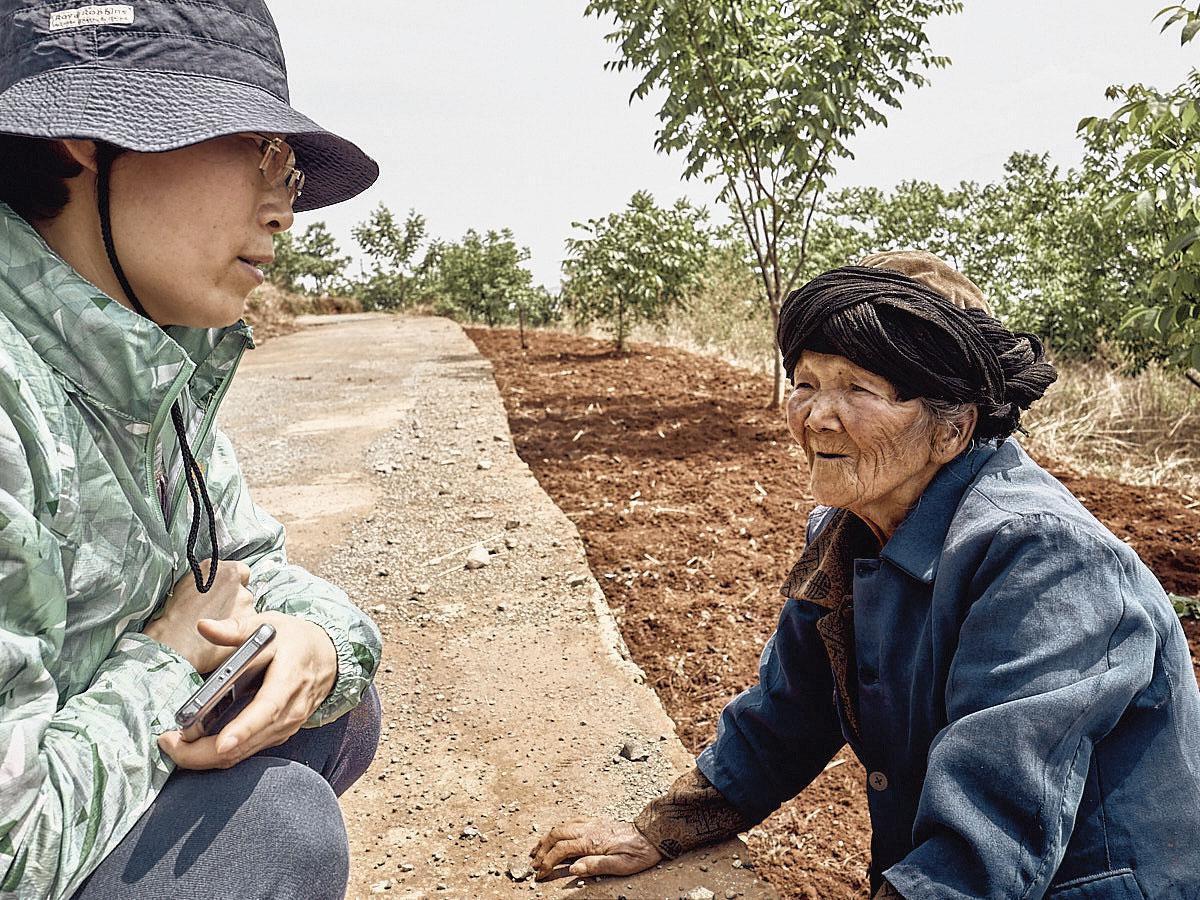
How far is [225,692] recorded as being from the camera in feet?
4.47

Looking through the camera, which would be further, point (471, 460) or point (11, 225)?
point (471, 460)

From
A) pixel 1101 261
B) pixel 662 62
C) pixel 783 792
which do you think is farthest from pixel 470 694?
pixel 1101 261

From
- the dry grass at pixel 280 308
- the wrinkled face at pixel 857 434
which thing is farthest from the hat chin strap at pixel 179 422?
the dry grass at pixel 280 308

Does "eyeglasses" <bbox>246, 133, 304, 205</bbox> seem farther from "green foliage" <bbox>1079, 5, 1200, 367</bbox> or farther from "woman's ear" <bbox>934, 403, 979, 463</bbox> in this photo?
"green foliage" <bbox>1079, 5, 1200, 367</bbox>

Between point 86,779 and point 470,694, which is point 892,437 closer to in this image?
point 86,779

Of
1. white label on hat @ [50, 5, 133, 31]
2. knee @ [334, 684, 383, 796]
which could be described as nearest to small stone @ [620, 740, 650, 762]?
knee @ [334, 684, 383, 796]

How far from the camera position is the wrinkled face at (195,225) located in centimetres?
137

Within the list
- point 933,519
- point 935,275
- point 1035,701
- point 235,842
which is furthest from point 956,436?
point 235,842

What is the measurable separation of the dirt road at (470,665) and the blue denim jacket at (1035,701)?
0.82 m

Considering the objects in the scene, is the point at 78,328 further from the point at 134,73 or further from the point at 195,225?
the point at 134,73

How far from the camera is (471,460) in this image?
6012 millimetres

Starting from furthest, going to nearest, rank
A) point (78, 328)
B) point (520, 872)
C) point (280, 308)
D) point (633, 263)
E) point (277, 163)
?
point (280, 308) < point (633, 263) < point (520, 872) < point (277, 163) < point (78, 328)

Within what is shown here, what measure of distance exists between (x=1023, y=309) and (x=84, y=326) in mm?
8631

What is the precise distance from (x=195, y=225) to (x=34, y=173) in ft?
0.66
